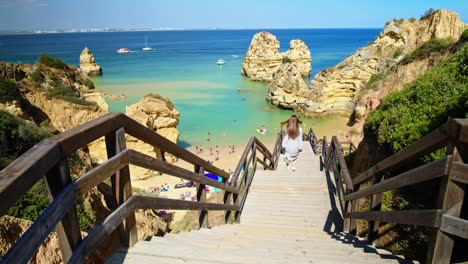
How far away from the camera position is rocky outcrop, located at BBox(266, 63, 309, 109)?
39094 millimetres

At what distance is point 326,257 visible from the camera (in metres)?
3.16

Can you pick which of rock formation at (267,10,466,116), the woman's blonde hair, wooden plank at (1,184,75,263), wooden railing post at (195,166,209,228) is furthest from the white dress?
rock formation at (267,10,466,116)

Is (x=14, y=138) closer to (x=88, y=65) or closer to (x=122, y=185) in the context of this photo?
(x=122, y=185)

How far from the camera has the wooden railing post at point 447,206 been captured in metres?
2.03

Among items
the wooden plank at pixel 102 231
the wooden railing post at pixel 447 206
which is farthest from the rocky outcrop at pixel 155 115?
the wooden railing post at pixel 447 206

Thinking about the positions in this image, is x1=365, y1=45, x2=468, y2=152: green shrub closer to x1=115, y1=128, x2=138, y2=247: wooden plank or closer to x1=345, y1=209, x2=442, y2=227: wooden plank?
x1=345, y1=209, x2=442, y2=227: wooden plank

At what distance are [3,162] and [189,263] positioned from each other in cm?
544

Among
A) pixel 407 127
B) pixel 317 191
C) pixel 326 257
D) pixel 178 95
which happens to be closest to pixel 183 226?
pixel 317 191

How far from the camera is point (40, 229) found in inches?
59.6

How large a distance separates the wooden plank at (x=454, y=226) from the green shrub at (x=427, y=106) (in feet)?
14.1

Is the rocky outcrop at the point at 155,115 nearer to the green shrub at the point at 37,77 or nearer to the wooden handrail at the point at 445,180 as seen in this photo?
the green shrub at the point at 37,77

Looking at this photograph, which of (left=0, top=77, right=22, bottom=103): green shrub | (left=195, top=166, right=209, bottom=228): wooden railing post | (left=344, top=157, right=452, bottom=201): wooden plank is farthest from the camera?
(left=0, top=77, right=22, bottom=103): green shrub

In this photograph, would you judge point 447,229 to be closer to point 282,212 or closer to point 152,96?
point 282,212

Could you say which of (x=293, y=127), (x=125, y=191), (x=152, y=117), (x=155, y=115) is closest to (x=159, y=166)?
(x=125, y=191)
